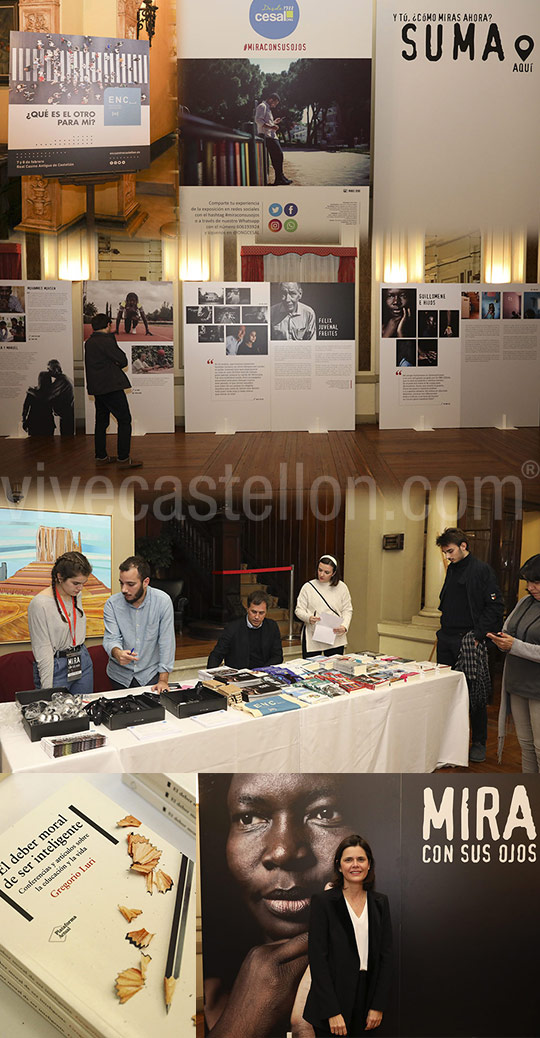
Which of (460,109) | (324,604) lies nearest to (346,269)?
(460,109)

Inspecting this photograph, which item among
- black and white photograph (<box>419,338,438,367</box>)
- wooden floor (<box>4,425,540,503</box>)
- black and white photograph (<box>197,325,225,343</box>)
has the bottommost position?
wooden floor (<box>4,425,540,503</box>)

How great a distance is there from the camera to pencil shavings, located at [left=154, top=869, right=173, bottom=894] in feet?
7.64

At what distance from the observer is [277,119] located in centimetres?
632

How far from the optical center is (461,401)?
6.93 m

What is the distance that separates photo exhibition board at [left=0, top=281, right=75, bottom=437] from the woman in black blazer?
498 cm

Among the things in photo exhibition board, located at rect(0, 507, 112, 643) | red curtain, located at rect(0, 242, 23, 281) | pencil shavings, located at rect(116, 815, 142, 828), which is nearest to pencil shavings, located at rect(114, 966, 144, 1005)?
pencil shavings, located at rect(116, 815, 142, 828)

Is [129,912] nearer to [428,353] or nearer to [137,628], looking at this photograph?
[137,628]

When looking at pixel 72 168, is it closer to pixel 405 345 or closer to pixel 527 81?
pixel 405 345

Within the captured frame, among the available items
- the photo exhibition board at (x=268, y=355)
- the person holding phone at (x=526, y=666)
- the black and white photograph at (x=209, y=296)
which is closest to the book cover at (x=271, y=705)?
the person holding phone at (x=526, y=666)

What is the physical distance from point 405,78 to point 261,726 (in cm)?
500

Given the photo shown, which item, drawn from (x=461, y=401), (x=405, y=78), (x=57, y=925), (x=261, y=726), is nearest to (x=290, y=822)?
(x=57, y=925)

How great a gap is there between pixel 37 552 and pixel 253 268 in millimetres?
2982

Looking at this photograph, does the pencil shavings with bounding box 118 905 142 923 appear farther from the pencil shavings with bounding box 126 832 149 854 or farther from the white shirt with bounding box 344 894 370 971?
the white shirt with bounding box 344 894 370 971

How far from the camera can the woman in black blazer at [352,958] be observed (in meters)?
2.31
